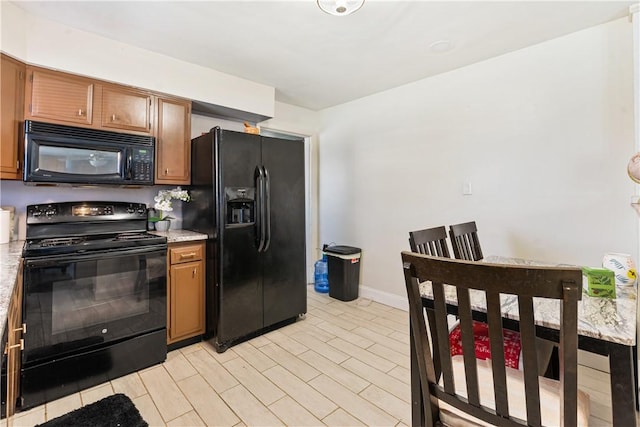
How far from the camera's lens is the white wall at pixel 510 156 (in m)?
2.15

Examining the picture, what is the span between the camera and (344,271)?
3648 mm

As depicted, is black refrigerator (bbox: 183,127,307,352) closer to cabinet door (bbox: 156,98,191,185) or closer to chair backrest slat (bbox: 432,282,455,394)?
cabinet door (bbox: 156,98,191,185)

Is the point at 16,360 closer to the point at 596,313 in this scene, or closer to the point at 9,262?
the point at 9,262

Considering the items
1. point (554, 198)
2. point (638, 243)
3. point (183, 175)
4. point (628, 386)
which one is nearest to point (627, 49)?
point (554, 198)

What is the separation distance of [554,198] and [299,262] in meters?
2.24

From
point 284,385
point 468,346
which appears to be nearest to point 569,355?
point 468,346

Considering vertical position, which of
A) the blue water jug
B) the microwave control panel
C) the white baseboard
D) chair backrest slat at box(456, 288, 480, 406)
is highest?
the microwave control panel

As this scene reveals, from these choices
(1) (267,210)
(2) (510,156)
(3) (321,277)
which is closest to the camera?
(2) (510,156)

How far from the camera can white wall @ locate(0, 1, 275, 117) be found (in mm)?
2010

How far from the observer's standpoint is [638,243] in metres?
2.05

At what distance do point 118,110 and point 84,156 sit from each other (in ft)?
1.48

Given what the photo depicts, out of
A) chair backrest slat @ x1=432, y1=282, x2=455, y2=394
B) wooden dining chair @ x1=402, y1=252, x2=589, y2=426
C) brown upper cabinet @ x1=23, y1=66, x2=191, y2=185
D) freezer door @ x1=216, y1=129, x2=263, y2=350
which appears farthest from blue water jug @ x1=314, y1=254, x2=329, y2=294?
chair backrest slat @ x1=432, y1=282, x2=455, y2=394

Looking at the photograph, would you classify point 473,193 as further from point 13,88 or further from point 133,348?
point 13,88

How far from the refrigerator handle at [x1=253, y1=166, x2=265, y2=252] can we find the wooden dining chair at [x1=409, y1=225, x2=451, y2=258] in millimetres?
1504
